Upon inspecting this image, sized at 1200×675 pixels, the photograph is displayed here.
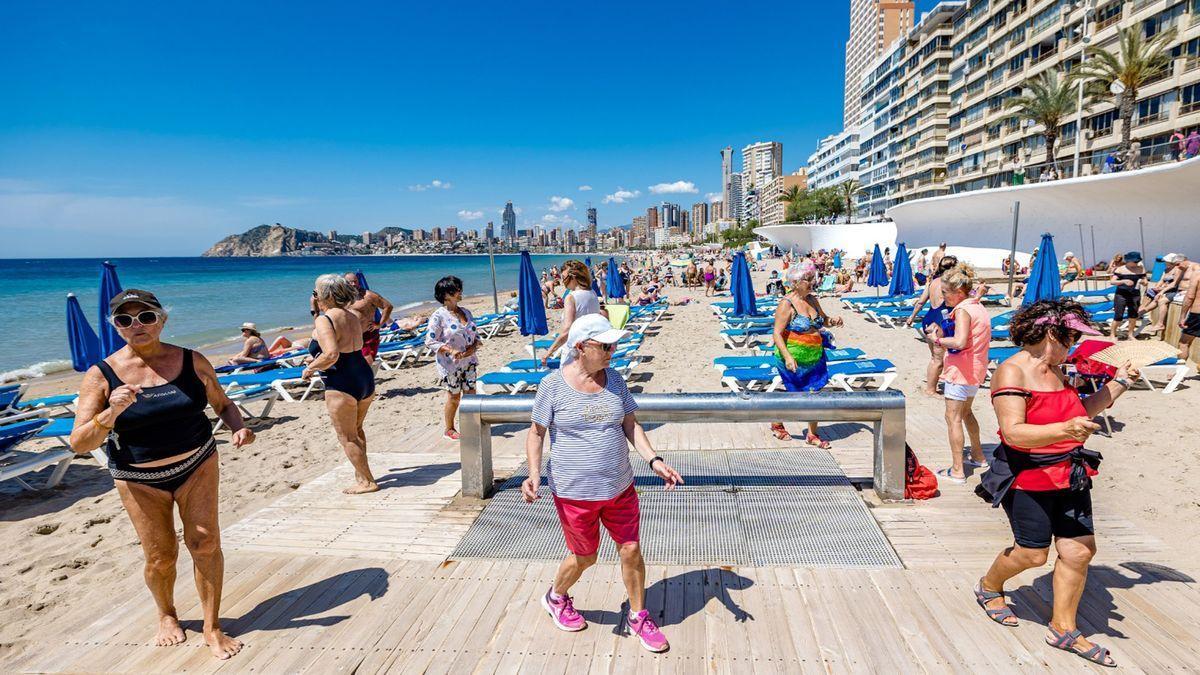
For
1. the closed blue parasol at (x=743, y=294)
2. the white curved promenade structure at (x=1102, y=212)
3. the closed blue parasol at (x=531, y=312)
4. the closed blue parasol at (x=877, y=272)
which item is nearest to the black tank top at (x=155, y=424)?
the closed blue parasol at (x=531, y=312)

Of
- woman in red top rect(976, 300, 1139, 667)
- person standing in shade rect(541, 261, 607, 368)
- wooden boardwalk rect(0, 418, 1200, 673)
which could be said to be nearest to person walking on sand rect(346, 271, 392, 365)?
person standing in shade rect(541, 261, 607, 368)

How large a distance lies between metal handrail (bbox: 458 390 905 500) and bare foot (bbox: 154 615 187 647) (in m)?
1.94

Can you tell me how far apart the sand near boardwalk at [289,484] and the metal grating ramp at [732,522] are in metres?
1.08

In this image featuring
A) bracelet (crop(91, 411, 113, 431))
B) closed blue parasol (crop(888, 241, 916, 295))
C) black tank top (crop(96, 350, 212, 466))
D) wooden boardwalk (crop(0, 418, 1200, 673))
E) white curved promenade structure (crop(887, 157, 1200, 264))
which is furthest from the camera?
white curved promenade structure (crop(887, 157, 1200, 264))

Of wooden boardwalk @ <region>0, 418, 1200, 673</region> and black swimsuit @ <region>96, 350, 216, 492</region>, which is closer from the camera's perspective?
black swimsuit @ <region>96, 350, 216, 492</region>

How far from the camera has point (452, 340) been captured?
216 inches

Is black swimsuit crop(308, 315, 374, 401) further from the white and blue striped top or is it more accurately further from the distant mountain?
the distant mountain

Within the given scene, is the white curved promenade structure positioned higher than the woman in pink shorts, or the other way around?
the white curved promenade structure

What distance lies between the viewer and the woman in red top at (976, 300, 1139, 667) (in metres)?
2.40

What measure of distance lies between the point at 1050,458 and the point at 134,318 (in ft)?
12.8

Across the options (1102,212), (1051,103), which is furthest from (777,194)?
(1102,212)

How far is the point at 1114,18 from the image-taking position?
3011 cm

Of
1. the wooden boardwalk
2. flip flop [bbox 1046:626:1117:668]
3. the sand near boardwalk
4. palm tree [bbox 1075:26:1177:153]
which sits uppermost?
palm tree [bbox 1075:26:1177:153]

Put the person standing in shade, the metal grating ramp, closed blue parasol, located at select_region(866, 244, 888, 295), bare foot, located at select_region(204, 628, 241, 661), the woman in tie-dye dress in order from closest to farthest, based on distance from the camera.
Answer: bare foot, located at select_region(204, 628, 241, 661) → the metal grating ramp → the woman in tie-dye dress → the person standing in shade → closed blue parasol, located at select_region(866, 244, 888, 295)
